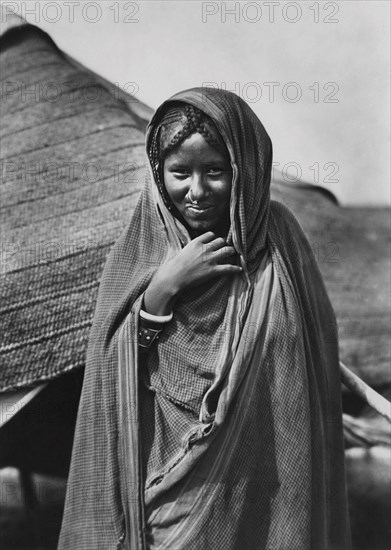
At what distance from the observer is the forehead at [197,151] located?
258 cm

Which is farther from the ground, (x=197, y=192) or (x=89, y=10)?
(x=89, y=10)

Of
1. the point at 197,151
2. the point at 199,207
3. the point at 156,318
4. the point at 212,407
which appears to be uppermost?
the point at 197,151

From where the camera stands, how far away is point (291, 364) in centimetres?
259

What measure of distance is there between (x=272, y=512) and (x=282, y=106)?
4.69 ft

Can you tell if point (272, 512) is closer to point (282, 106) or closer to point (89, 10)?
point (282, 106)

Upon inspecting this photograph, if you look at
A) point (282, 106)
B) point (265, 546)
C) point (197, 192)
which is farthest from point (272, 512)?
point (282, 106)

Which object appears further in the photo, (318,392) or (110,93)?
(110,93)

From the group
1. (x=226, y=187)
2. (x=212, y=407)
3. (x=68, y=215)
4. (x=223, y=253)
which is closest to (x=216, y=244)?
(x=223, y=253)

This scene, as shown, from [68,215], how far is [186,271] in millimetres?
712

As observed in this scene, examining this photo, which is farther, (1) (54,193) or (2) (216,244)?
(1) (54,193)

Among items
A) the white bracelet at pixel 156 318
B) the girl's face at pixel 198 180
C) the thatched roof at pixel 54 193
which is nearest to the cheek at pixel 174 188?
the girl's face at pixel 198 180

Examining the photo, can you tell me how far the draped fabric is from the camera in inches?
99.4

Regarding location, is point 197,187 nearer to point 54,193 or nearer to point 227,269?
point 227,269

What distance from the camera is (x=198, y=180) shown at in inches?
103
